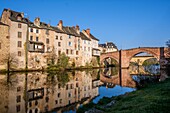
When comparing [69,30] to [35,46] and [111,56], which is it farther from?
[111,56]

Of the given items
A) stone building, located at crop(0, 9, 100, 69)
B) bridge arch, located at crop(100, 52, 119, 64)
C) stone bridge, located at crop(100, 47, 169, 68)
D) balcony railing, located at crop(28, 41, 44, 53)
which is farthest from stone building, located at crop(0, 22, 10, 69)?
stone bridge, located at crop(100, 47, 169, 68)

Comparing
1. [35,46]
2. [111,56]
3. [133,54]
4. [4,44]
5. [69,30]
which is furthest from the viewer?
[111,56]

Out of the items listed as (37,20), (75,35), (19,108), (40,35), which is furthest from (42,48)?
(19,108)

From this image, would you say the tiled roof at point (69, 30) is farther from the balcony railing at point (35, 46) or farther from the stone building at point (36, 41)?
the balcony railing at point (35, 46)

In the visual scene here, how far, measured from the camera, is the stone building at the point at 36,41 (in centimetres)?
3600

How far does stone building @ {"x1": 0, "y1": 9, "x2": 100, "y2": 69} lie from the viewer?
36.0 meters

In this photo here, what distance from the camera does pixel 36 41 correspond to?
134ft

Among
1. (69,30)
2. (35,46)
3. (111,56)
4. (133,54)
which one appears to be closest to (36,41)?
(35,46)

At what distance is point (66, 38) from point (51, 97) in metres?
36.1

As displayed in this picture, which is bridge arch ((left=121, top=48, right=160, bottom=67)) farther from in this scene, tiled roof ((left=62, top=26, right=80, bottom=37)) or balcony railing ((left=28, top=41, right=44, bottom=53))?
balcony railing ((left=28, top=41, right=44, bottom=53))

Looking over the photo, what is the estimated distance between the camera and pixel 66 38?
49562mm

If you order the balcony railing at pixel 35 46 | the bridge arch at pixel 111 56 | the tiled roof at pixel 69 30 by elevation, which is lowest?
the bridge arch at pixel 111 56

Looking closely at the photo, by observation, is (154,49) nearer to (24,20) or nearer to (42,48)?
(42,48)

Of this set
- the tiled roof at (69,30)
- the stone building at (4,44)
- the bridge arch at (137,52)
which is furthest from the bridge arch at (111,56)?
the stone building at (4,44)
